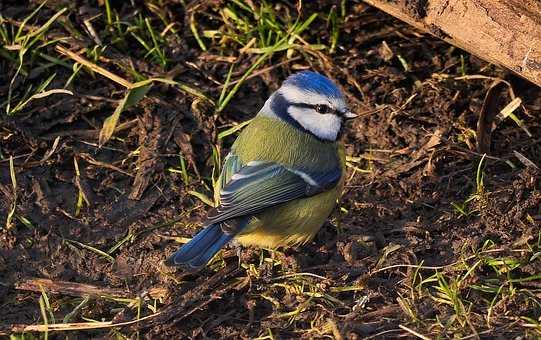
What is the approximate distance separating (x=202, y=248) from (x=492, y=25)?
5.71 feet

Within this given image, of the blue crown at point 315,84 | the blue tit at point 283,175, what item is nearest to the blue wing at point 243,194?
the blue tit at point 283,175

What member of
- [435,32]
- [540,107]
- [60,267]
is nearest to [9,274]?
[60,267]

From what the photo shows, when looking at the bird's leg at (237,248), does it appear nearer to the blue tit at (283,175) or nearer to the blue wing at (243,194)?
the blue tit at (283,175)

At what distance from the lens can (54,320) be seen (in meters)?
3.94

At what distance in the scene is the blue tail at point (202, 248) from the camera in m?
3.85

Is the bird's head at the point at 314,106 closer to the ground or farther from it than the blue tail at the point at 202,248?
farther from it

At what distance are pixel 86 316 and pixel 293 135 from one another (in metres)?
1.31

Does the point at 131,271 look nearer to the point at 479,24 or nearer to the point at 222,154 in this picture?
the point at 222,154

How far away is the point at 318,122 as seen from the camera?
446cm

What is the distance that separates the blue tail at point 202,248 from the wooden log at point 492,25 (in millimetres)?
1507

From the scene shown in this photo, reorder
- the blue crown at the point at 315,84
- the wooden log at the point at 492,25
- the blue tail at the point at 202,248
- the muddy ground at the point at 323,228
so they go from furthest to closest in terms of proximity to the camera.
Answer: the blue crown at the point at 315,84, the wooden log at the point at 492,25, the muddy ground at the point at 323,228, the blue tail at the point at 202,248

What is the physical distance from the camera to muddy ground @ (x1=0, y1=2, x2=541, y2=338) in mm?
3979

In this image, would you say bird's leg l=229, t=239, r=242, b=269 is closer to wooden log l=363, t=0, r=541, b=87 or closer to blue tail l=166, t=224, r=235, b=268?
blue tail l=166, t=224, r=235, b=268

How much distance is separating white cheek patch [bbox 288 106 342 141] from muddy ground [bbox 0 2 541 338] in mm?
383
